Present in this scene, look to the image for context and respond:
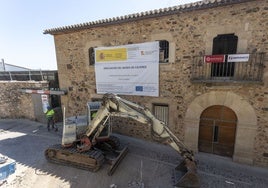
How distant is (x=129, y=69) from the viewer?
7.27m

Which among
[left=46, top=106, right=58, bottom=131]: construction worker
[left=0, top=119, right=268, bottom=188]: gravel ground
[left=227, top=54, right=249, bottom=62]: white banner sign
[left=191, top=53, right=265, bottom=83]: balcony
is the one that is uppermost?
[left=227, top=54, right=249, bottom=62]: white banner sign

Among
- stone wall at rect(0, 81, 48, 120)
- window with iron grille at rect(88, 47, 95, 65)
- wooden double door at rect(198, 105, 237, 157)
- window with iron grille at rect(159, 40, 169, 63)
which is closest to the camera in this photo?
wooden double door at rect(198, 105, 237, 157)

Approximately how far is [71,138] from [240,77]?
23.5ft

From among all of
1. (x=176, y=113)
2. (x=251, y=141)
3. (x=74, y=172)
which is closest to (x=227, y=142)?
(x=251, y=141)

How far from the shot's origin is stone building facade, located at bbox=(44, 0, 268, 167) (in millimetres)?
5281

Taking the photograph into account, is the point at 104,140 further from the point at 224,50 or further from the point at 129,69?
the point at 224,50

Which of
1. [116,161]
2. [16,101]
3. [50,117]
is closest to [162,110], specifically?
[116,161]

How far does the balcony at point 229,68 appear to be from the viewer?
5.24m

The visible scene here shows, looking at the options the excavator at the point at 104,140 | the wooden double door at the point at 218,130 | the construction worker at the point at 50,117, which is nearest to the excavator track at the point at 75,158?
the excavator at the point at 104,140

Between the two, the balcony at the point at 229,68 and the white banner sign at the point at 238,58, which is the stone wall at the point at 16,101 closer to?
the balcony at the point at 229,68

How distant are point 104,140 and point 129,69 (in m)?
3.64

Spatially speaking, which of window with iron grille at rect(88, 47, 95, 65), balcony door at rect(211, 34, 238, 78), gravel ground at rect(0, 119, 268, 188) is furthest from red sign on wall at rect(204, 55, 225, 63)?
window with iron grille at rect(88, 47, 95, 65)

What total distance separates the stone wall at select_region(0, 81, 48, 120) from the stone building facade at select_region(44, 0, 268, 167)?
24.8 ft

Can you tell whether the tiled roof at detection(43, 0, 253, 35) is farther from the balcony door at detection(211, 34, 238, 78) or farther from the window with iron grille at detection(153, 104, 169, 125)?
the window with iron grille at detection(153, 104, 169, 125)
